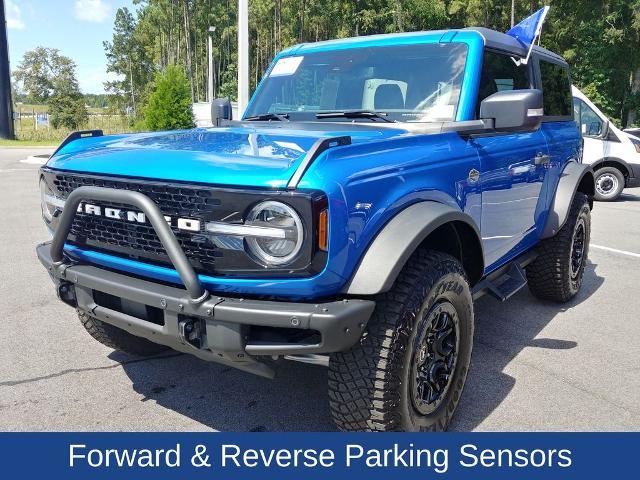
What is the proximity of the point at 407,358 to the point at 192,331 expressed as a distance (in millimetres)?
900

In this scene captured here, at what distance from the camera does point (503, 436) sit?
9.33 feet

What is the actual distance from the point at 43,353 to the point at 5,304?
127 cm

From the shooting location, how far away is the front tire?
7.75 feet

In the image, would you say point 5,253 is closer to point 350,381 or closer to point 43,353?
point 43,353

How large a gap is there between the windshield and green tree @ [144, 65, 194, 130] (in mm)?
15391

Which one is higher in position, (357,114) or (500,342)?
(357,114)

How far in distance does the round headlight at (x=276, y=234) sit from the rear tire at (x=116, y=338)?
4.90 ft

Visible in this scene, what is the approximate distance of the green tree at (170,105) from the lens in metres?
18.8

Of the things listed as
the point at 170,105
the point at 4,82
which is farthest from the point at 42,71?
the point at 170,105

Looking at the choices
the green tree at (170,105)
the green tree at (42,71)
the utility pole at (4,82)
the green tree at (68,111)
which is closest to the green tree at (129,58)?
the green tree at (42,71)

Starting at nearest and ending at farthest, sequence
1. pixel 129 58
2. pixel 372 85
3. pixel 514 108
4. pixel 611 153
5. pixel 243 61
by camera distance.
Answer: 1. pixel 514 108
2. pixel 372 85
3. pixel 611 153
4. pixel 243 61
5. pixel 129 58

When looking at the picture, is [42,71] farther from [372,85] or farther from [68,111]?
[372,85]

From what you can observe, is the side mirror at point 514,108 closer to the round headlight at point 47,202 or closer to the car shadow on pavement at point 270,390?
Answer: the car shadow on pavement at point 270,390

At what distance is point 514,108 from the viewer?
3041 mm
